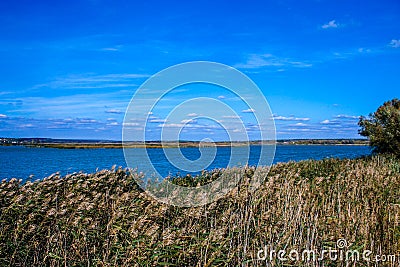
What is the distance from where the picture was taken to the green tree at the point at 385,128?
25828 millimetres

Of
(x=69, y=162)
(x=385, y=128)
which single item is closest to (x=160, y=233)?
(x=385, y=128)

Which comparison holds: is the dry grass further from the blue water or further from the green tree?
the green tree

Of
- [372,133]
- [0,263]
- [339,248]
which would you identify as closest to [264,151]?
[339,248]

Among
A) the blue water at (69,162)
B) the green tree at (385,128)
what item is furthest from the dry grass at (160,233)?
the green tree at (385,128)

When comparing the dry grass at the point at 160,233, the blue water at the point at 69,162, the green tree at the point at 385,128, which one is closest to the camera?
the dry grass at the point at 160,233

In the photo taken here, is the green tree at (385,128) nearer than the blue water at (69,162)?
No

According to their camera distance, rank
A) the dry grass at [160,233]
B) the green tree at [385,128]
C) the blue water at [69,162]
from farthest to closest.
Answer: the green tree at [385,128] < the blue water at [69,162] < the dry grass at [160,233]

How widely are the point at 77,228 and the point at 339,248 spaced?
3.95 metres

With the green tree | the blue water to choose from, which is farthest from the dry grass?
the green tree

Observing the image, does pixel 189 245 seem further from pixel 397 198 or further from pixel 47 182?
pixel 397 198

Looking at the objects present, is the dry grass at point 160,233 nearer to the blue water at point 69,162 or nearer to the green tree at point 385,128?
the blue water at point 69,162

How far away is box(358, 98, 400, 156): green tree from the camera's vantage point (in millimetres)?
25828

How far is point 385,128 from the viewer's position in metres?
26.8

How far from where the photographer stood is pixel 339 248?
6.07m
